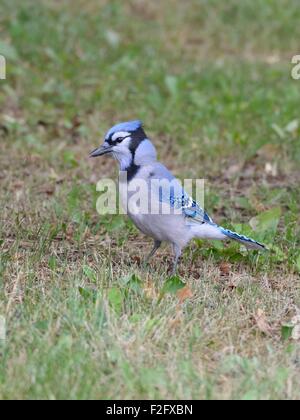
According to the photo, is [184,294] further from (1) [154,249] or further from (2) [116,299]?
(1) [154,249]

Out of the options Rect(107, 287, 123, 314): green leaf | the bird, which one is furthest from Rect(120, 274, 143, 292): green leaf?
the bird

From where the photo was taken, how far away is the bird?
4879 millimetres

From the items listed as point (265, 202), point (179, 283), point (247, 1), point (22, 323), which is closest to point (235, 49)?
point (247, 1)

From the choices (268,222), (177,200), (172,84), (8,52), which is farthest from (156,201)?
(8,52)

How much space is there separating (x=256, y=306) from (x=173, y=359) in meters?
0.76

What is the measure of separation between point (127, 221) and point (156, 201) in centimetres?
87

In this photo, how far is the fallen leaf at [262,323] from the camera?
417 centimetres

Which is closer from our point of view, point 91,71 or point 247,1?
point 91,71

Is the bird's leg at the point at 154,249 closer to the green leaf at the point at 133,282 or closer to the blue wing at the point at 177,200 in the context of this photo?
the blue wing at the point at 177,200

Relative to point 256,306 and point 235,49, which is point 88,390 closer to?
point 256,306

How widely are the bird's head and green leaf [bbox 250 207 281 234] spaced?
0.91 meters

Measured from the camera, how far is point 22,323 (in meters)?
3.92

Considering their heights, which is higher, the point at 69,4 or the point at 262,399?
the point at 69,4

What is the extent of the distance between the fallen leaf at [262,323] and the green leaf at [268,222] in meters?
1.26
